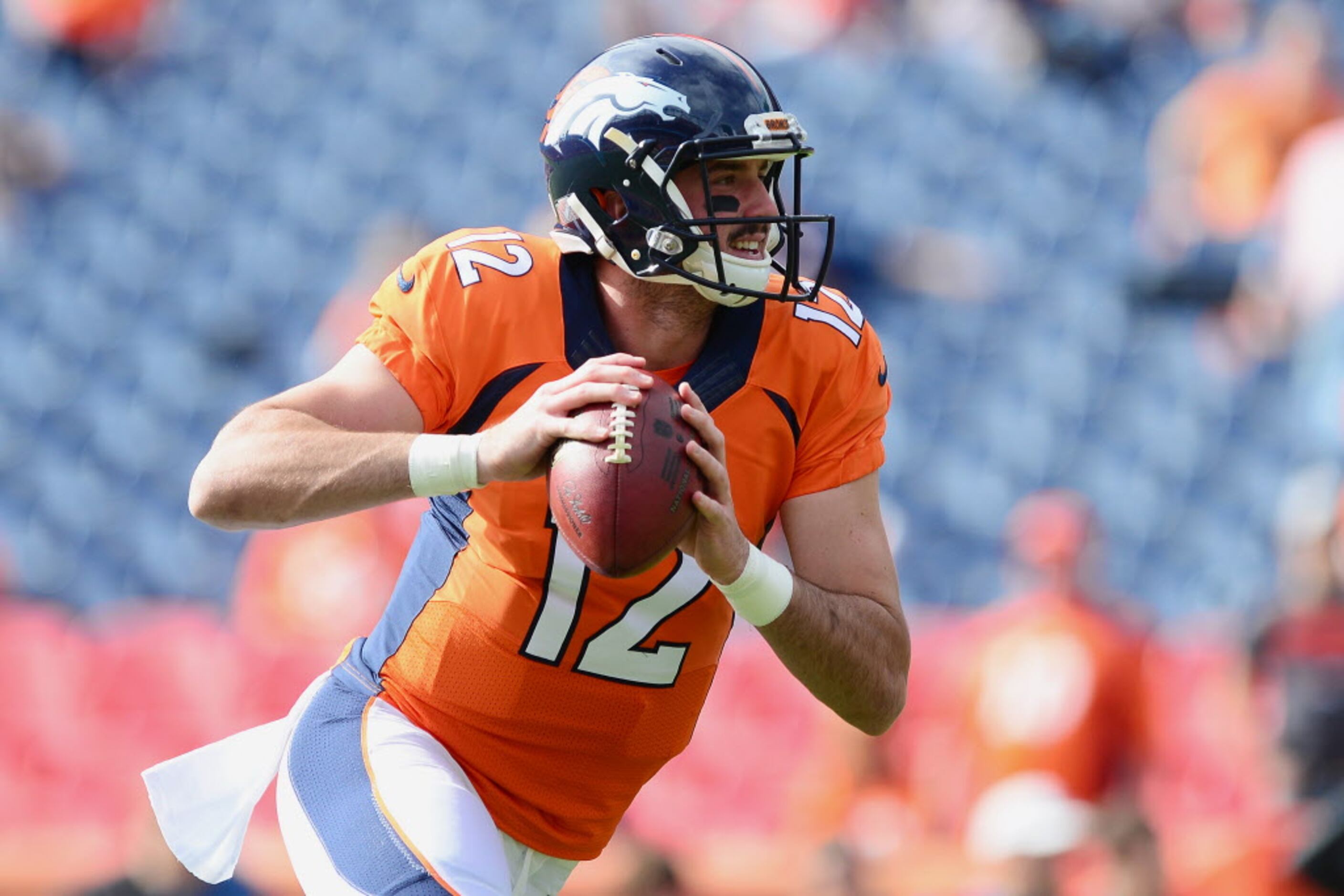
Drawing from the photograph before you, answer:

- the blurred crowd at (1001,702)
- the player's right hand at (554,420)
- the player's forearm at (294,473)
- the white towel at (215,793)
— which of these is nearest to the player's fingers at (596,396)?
the player's right hand at (554,420)

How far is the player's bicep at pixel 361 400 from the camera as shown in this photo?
274cm

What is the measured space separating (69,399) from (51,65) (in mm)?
1834

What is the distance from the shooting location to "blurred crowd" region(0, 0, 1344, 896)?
545cm

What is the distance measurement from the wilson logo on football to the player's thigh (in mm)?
1037

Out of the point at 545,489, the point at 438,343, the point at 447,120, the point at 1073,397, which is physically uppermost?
the point at 438,343

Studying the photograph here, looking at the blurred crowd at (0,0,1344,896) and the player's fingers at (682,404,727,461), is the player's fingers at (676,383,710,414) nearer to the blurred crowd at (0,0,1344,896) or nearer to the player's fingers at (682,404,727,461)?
the player's fingers at (682,404,727,461)

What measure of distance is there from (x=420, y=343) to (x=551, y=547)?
39 cm

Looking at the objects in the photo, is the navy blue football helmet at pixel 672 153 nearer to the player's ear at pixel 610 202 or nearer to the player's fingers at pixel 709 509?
the player's ear at pixel 610 202

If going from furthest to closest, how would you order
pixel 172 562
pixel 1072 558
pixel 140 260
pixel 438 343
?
1. pixel 140 260
2. pixel 172 562
3. pixel 1072 558
4. pixel 438 343

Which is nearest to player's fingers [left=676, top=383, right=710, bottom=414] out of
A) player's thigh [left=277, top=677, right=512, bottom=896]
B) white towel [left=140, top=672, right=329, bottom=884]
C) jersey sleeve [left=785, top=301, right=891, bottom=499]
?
jersey sleeve [left=785, top=301, right=891, bottom=499]

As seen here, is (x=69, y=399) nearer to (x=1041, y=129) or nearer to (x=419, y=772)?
(x=1041, y=129)

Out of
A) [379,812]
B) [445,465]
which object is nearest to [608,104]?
[445,465]

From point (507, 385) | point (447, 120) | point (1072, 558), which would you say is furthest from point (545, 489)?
point (447, 120)

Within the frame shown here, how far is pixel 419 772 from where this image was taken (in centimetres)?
288
